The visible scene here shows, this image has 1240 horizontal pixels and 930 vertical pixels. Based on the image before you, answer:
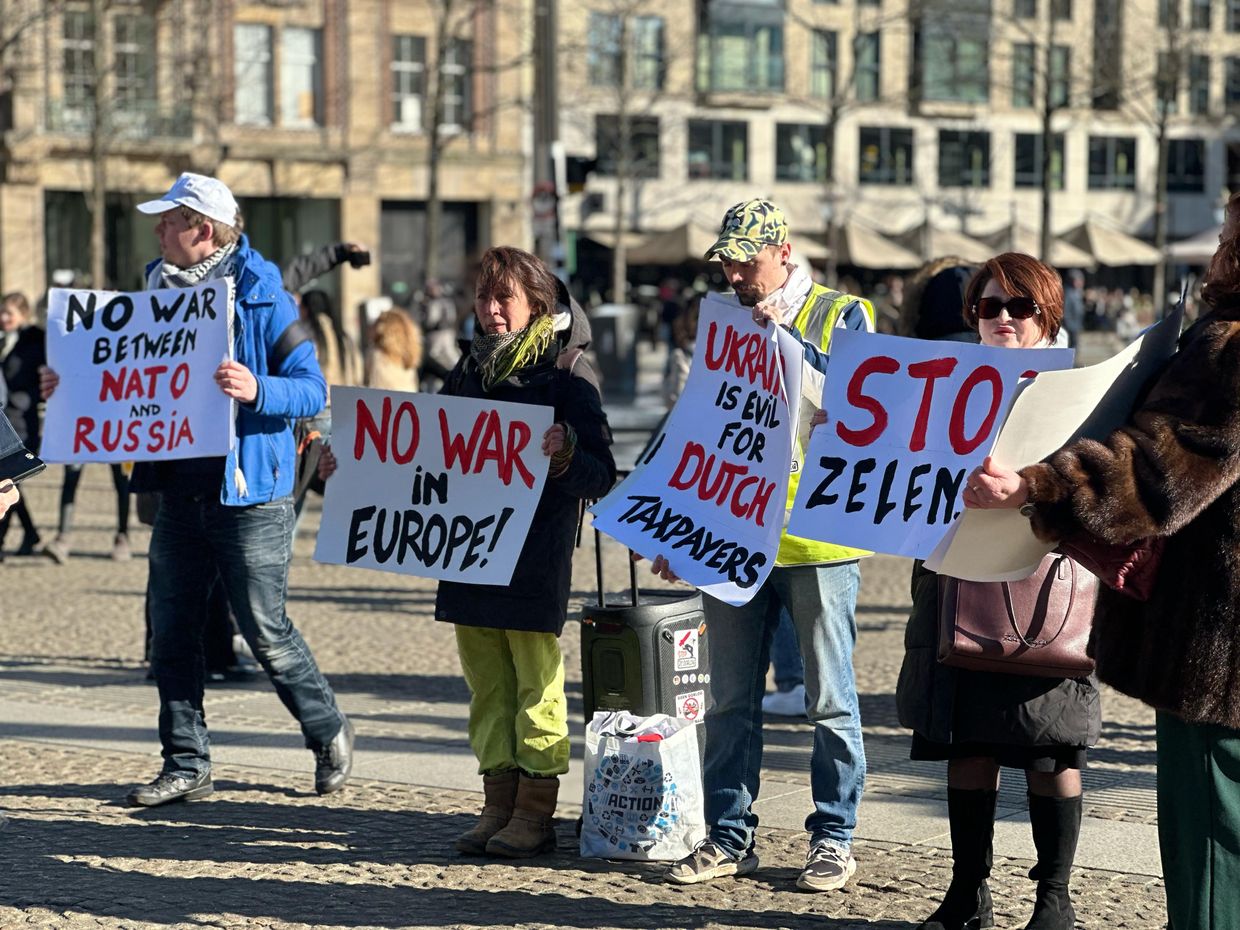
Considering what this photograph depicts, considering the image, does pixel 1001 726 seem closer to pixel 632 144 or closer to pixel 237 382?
pixel 237 382

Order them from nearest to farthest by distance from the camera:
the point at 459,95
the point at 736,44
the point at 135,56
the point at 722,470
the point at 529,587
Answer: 1. the point at 722,470
2. the point at 529,587
3. the point at 135,56
4. the point at 459,95
5. the point at 736,44

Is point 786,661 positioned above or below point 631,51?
below

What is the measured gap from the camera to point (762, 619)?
5.44 m

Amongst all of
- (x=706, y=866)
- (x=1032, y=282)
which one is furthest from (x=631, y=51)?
(x=1032, y=282)

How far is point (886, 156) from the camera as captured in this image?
5862cm

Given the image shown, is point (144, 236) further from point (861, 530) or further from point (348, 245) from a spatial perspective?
point (861, 530)

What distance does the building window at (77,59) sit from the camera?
38.6 m

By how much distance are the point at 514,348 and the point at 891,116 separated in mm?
54810

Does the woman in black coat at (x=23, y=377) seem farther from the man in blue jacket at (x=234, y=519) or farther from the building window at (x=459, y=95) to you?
the building window at (x=459, y=95)

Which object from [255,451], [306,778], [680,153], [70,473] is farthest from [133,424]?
[680,153]

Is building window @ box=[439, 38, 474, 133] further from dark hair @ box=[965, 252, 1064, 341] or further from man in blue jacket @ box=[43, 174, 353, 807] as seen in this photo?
dark hair @ box=[965, 252, 1064, 341]

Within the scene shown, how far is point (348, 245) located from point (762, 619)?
12.7 ft

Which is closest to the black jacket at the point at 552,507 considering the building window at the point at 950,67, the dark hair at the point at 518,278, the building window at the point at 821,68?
the dark hair at the point at 518,278

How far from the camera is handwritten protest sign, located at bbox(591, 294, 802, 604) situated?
5094 millimetres
